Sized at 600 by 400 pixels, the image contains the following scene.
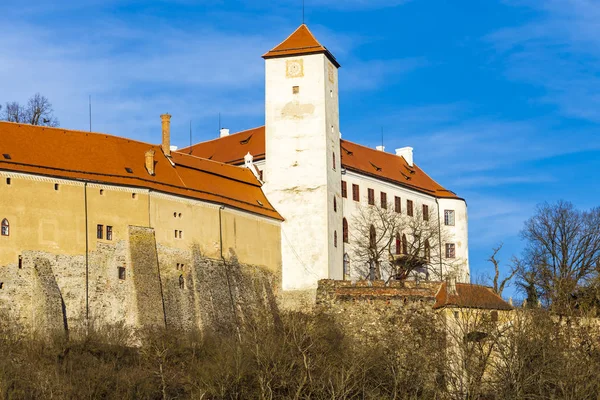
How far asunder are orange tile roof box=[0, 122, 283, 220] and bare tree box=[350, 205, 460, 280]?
642cm

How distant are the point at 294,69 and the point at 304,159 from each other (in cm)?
A: 507

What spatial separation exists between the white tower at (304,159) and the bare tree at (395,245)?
2.61 meters

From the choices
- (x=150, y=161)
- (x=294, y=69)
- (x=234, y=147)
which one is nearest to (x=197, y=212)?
(x=150, y=161)

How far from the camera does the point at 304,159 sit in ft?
249

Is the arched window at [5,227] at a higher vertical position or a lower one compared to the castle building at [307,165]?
lower

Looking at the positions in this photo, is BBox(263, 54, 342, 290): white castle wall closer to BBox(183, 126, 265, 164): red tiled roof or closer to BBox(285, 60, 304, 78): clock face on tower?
BBox(285, 60, 304, 78): clock face on tower

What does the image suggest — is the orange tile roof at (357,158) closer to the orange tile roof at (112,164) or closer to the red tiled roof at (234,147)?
the red tiled roof at (234,147)

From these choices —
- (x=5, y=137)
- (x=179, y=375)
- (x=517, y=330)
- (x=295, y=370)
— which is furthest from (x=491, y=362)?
(x=5, y=137)

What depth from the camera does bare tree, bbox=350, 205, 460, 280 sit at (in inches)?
3105

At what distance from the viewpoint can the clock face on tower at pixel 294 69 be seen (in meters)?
76.6

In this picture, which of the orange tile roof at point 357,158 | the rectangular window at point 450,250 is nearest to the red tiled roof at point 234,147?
the orange tile roof at point 357,158

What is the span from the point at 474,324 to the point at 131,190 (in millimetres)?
17341

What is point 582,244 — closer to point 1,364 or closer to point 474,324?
point 474,324

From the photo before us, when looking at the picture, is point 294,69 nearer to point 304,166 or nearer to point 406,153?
point 304,166
